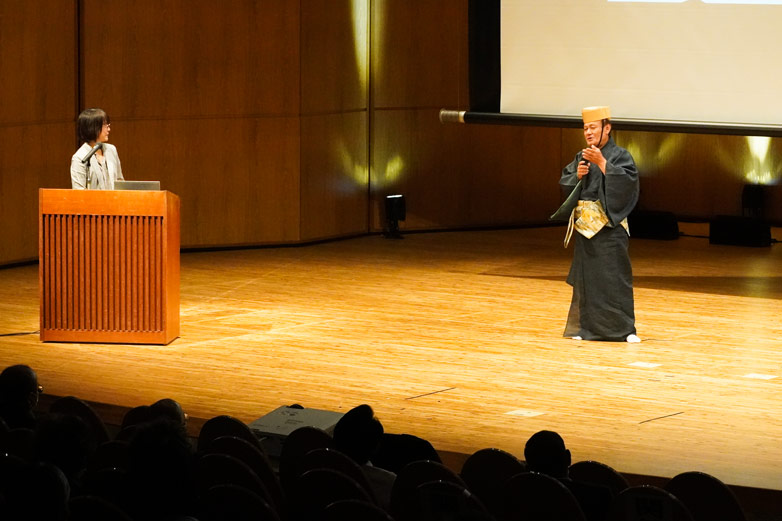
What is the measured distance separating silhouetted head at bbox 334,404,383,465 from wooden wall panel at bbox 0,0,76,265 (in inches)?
220

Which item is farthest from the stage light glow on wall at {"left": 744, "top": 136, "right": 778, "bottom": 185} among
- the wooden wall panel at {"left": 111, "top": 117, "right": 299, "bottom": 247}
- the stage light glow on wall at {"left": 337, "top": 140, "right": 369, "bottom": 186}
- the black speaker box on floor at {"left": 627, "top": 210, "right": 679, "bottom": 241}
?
the wooden wall panel at {"left": 111, "top": 117, "right": 299, "bottom": 247}

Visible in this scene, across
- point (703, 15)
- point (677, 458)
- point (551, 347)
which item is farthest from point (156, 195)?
point (703, 15)

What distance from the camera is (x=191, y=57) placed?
340 inches

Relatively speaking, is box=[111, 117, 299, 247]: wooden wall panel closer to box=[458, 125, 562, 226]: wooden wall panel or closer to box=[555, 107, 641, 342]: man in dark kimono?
box=[458, 125, 562, 226]: wooden wall panel

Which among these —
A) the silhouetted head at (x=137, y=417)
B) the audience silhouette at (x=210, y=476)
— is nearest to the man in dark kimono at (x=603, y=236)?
the audience silhouette at (x=210, y=476)

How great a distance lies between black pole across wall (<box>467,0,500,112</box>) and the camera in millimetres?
7676

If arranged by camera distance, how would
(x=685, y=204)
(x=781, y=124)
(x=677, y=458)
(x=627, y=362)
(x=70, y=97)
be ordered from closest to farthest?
(x=677, y=458) < (x=627, y=362) < (x=781, y=124) < (x=70, y=97) < (x=685, y=204)

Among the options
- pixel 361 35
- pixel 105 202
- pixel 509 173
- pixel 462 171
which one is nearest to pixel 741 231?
pixel 509 173

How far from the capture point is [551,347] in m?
5.90

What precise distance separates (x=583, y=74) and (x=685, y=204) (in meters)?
4.24

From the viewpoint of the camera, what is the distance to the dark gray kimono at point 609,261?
6.02 metres

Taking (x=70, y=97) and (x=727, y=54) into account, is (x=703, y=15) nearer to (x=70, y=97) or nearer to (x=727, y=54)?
(x=727, y=54)

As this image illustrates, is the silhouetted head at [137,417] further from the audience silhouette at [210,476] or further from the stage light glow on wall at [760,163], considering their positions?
the stage light glow on wall at [760,163]

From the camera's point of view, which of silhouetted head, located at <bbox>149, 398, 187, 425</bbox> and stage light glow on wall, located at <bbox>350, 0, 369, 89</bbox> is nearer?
silhouetted head, located at <bbox>149, 398, 187, 425</bbox>
